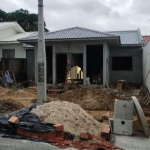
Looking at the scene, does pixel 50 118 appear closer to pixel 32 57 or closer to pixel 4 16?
pixel 32 57

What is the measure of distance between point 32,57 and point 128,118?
16.1 meters

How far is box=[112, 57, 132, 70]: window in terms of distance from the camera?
67.9 ft

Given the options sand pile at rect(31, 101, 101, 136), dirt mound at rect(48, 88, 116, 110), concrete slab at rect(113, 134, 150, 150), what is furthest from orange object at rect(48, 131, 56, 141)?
dirt mound at rect(48, 88, 116, 110)

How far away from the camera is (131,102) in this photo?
22.6 feet

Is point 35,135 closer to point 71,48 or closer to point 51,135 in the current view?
point 51,135

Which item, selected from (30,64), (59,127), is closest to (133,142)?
(59,127)

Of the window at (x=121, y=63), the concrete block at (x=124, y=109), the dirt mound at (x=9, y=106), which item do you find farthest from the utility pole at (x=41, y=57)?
the window at (x=121, y=63)

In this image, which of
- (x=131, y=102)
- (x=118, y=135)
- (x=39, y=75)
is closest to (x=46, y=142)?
(x=118, y=135)

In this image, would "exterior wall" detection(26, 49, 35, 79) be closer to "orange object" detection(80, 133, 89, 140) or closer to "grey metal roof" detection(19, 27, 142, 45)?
"grey metal roof" detection(19, 27, 142, 45)

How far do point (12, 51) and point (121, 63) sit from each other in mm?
10155

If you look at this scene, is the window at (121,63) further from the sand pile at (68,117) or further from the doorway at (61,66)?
the sand pile at (68,117)

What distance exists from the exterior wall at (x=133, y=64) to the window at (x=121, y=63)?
0.98 ft

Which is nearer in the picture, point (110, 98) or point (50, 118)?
point (50, 118)

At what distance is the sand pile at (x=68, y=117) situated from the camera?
20.5 feet
